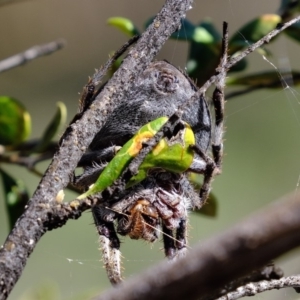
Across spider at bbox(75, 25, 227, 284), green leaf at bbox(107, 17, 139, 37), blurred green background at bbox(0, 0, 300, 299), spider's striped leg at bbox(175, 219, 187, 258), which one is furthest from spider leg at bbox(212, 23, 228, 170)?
blurred green background at bbox(0, 0, 300, 299)

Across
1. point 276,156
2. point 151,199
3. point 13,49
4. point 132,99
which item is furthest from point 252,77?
point 13,49

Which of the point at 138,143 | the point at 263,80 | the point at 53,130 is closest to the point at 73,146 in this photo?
the point at 138,143

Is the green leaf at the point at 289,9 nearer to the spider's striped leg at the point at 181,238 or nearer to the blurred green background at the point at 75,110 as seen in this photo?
the spider's striped leg at the point at 181,238

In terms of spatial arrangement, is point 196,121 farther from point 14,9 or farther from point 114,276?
point 14,9

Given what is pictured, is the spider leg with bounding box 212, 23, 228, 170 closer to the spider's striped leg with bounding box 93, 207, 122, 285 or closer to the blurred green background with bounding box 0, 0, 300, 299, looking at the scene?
the spider's striped leg with bounding box 93, 207, 122, 285

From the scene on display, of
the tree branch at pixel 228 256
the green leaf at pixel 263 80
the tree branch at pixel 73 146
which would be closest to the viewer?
the tree branch at pixel 228 256

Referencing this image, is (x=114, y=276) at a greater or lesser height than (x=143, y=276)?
lesser

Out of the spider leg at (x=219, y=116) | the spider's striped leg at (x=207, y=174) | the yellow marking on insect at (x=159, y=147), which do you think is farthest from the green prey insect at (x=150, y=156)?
the spider leg at (x=219, y=116)
